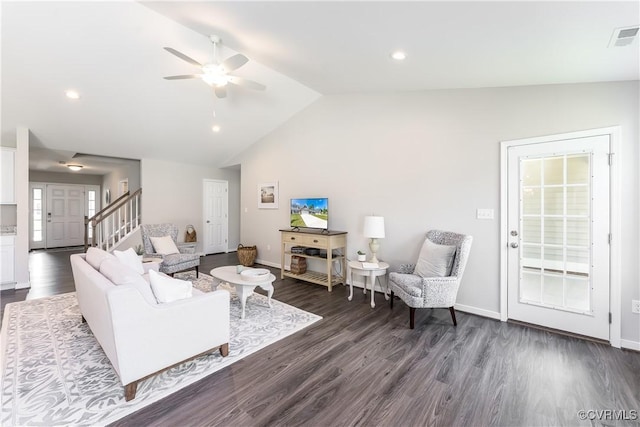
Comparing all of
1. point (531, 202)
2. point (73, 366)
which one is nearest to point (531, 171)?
point (531, 202)

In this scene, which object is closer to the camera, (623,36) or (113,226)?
(623,36)

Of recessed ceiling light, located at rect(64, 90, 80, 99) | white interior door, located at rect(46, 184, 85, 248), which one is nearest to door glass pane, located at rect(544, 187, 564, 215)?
recessed ceiling light, located at rect(64, 90, 80, 99)

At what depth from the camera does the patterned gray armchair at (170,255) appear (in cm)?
437

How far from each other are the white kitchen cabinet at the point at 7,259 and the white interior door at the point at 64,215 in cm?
525

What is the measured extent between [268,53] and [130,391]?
3.35 meters

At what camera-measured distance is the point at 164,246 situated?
4.75 m

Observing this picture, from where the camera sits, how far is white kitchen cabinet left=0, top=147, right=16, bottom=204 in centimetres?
418

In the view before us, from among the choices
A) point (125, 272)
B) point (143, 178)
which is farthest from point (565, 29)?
point (143, 178)

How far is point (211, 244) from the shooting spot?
7.20 meters

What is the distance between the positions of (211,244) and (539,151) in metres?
6.91

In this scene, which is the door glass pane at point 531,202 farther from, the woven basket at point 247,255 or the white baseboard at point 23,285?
the white baseboard at point 23,285

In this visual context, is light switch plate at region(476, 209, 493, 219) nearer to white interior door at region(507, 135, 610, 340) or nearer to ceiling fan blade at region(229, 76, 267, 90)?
white interior door at region(507, 135, 610, 340)

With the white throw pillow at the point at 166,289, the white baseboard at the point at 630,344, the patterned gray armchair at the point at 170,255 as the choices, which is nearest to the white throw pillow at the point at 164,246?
the patterned gray armchair at the point at 170,255

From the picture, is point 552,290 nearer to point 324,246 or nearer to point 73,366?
point 324,246
